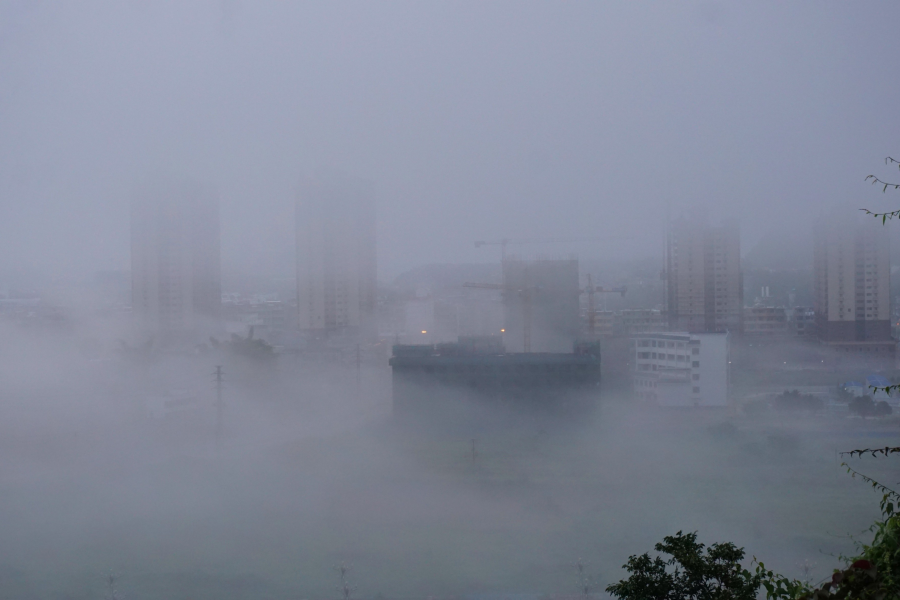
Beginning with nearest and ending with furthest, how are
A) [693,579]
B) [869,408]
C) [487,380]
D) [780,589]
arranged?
1. [780,589]
2. [693,579]
3. [869,408]
4. [487,380]

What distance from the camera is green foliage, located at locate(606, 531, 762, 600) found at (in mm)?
2117

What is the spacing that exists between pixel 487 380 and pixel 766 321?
16.0ft

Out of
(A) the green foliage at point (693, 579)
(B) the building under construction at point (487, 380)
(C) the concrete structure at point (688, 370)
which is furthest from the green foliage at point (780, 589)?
(B) the building under construction at point (487, 380)

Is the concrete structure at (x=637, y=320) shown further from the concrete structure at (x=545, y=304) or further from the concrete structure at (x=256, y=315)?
the concrete structure at (x=256, y=315)

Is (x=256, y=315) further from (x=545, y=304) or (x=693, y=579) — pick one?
(x=693, y=579)

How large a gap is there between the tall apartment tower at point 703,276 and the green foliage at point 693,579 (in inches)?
406

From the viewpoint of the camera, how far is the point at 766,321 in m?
11.6

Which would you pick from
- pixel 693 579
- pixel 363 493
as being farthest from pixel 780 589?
pixel 363 493

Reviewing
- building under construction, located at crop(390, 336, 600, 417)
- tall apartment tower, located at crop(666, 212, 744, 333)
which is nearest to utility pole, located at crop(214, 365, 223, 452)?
building under construction, located at crop(390, 336, 600, 417)

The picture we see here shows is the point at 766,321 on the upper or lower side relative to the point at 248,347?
upper

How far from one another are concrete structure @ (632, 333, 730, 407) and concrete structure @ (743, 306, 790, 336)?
1.71 metres

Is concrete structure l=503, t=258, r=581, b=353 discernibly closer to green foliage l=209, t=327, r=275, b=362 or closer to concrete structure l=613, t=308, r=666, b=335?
concrete structure l=613, t=308, r=666, b=335

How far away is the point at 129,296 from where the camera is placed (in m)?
9.51

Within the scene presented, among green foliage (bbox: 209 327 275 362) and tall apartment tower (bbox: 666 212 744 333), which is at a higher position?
tall apartment tower (bbox: 666 212 744 333)
